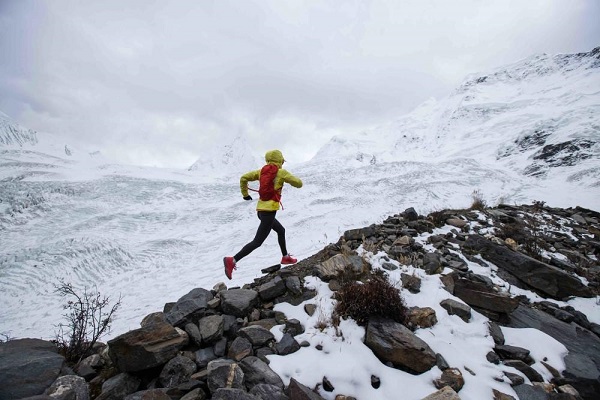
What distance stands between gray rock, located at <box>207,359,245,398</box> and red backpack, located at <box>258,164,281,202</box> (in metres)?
3.11

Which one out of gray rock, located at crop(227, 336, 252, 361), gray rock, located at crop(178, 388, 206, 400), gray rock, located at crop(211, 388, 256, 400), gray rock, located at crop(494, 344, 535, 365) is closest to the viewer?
gray rock, located at crop(211, 388, 256, 400)

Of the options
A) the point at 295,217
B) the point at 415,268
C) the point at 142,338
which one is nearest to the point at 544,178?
the point at 295,217

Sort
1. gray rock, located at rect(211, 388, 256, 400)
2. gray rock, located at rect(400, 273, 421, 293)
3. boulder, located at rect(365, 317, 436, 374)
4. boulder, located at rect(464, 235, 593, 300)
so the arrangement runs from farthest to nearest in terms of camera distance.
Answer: boulder, located at rect(464, 235, 593, 300) → gray rock, located at rect(400, 273, 421, 293) → boulder, located at rect(365, 317, 436, 374) → gray rock, located at rect(211, 388, 256, 400)

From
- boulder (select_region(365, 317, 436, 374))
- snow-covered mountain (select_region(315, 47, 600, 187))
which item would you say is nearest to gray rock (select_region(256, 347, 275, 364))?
boulder (select_region(365, 317, 436, 374))

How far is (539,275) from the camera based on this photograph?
510cm

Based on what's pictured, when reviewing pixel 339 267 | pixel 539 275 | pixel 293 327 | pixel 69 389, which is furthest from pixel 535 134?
pixel 69 389

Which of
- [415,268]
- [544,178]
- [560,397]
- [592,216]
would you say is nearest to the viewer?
[560,397]

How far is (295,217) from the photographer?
19.7m

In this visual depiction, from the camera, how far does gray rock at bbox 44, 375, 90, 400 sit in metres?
2.64

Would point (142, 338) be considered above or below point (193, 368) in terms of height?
above

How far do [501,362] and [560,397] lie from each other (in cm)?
54

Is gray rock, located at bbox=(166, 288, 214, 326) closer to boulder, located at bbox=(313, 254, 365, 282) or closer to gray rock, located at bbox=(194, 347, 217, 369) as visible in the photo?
gray rock, located at bbox=(194, 347, 217, 369)

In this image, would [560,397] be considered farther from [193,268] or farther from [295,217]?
[295,217]

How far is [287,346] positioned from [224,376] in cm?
82
